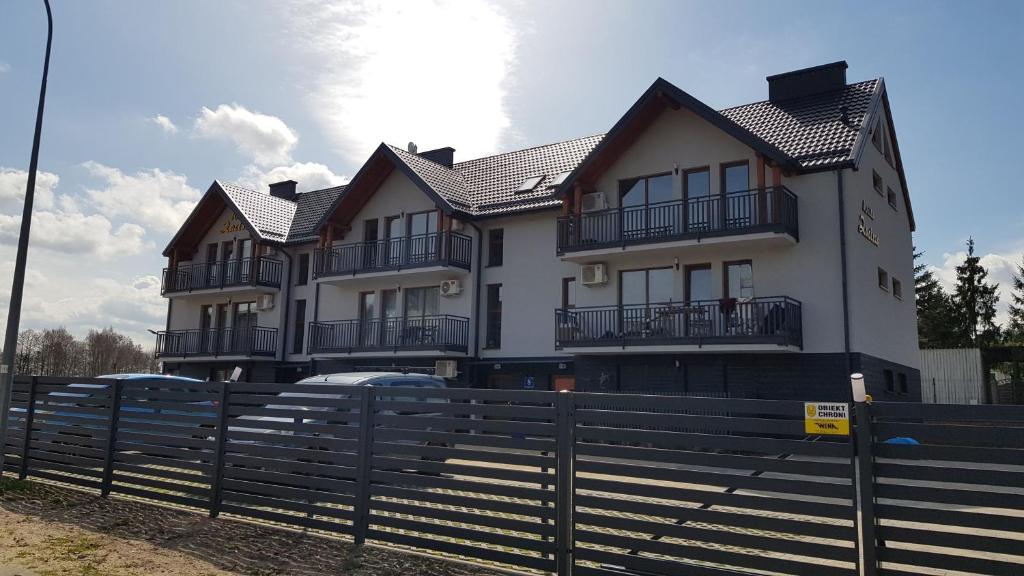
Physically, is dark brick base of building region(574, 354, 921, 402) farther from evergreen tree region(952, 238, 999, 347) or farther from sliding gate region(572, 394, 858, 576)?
evergreen tree region(952, 238, 999, 347)

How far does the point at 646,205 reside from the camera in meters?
Result: 19.6

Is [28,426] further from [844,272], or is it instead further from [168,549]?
[844,272]

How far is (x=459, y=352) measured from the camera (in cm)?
2328

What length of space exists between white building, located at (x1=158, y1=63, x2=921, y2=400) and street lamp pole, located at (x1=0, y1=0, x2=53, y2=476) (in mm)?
12406

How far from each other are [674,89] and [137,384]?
48.2 feet

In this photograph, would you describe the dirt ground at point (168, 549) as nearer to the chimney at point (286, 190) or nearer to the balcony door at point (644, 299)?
the balcony door at point (644, 299)

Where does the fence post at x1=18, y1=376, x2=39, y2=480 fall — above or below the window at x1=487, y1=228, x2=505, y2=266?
below

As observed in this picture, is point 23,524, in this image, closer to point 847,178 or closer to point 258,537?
point 258,537

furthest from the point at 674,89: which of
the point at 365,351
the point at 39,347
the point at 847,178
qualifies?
the point at 39,347

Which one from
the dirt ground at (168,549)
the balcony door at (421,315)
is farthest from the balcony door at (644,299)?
the dirt ground at (168,549)

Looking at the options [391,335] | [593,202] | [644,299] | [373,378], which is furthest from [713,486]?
[391,335]

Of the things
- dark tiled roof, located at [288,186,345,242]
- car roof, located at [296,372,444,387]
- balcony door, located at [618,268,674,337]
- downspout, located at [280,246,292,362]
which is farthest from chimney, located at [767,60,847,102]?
downspout, located at [280,246,292,362]

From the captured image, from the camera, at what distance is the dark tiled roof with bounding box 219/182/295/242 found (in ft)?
94.7

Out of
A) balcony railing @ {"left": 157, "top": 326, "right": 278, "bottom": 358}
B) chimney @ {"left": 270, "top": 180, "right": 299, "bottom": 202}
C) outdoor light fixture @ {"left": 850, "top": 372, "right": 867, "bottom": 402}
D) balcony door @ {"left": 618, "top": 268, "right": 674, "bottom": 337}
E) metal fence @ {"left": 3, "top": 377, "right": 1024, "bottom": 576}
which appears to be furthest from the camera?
chimney @ {"left": 270, "top": 180, "right": 299, "bottom": 202}
